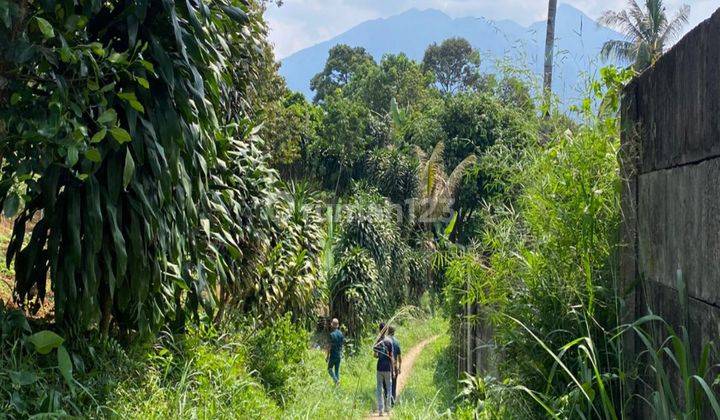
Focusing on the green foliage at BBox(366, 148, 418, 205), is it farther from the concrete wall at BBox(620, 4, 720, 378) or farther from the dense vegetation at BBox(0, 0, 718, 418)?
the concrete wall at BBox(620, 4, 720, 378)

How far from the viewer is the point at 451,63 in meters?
48.1

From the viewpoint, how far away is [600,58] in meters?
5.10

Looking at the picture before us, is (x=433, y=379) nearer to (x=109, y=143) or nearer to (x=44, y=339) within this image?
(x=109, y=143)

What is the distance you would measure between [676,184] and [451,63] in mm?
45497

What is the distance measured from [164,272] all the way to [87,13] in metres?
2.17

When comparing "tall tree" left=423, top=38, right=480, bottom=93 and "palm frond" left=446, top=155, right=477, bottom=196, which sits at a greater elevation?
"tall tree" left=423, top=38, right=480, bottom=93

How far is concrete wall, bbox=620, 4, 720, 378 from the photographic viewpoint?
3252 mm

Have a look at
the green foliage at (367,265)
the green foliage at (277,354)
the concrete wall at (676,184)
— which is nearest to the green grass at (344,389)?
the green foliage at (277,354)

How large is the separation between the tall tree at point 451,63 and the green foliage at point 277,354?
3837 cm

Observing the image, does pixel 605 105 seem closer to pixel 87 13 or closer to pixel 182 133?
pixel 182 133

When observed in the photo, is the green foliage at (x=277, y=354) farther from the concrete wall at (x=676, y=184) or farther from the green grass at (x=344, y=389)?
the concrete wall at (x=676, y=184)

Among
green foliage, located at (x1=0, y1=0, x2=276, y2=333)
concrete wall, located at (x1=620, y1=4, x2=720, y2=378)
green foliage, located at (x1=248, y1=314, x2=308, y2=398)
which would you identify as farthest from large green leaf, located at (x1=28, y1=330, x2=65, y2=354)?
green foliage, located at (x1=248, y1=314, x2=308, y2=398)

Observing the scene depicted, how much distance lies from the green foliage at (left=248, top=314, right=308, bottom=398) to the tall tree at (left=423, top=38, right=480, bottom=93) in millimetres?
38365

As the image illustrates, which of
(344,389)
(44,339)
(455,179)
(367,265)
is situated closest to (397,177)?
(455,179)
